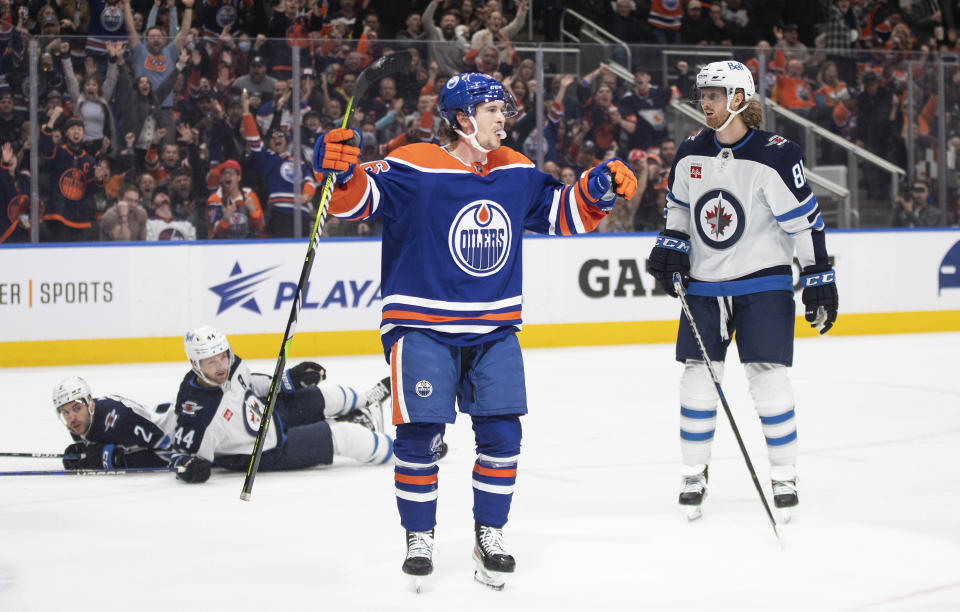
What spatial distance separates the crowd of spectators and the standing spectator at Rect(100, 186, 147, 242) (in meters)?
0.01

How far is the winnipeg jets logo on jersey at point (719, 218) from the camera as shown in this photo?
404cm

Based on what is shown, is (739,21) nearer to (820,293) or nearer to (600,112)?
(600,112)

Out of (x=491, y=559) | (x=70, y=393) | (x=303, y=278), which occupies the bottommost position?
(x=491, y=559)

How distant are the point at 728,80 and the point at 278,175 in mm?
5043

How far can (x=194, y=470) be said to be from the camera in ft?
15.0

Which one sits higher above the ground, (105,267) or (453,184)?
(453,184)

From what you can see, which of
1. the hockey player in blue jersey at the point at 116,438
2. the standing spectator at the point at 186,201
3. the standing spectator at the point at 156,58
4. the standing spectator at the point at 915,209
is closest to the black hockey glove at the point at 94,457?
the hockey player in blue jersey at the point at 116,438

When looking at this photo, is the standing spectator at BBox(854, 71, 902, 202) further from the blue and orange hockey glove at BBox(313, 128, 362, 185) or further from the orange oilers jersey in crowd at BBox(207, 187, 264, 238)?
the blue and orange hockey glove at BBox(313, 128, 362, 185)

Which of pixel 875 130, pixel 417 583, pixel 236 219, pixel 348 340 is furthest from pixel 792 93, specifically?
pixel 417 583

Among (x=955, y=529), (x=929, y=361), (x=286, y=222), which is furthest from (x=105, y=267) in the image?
(x=955, y=529)

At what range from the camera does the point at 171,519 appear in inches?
160

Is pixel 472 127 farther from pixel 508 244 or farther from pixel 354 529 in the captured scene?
pixel 354 529

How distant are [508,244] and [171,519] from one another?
1537 millimetres

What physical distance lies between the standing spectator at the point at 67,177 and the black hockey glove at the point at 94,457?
3621 millimetres
